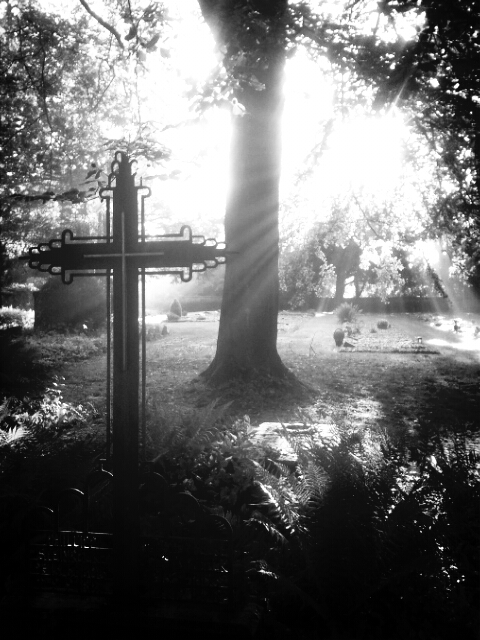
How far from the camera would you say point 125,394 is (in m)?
2.45

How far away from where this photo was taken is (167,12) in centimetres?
730

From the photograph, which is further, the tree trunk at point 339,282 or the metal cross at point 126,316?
the tree trunk at point 339,282

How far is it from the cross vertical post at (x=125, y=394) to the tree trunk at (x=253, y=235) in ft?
19.1

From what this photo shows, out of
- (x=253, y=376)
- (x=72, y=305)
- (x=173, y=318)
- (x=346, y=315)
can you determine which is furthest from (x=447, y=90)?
(x=173, y=318)

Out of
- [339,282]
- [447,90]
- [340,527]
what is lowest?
[340,527]

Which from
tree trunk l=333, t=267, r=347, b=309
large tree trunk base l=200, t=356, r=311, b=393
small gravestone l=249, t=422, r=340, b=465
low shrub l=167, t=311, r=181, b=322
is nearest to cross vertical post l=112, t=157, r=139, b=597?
small gravestone l=249, t=422, r=340, b=465

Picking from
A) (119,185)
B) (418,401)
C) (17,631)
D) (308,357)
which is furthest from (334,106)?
(17,631)

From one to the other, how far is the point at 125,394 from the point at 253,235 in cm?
625

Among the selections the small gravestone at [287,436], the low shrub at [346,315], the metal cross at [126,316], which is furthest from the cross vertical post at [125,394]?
the low shrub at [346,315]

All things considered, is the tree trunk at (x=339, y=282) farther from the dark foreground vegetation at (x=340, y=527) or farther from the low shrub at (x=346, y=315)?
the dark foreground vegetation at (x=340, y=527)

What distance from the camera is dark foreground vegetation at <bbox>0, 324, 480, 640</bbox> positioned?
215 cm

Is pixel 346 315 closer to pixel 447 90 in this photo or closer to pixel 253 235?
pixel 253 235

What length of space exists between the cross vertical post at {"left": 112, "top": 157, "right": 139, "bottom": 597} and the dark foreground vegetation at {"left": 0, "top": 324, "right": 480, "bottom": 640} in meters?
0.53

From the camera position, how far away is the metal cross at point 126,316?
7.74ft
